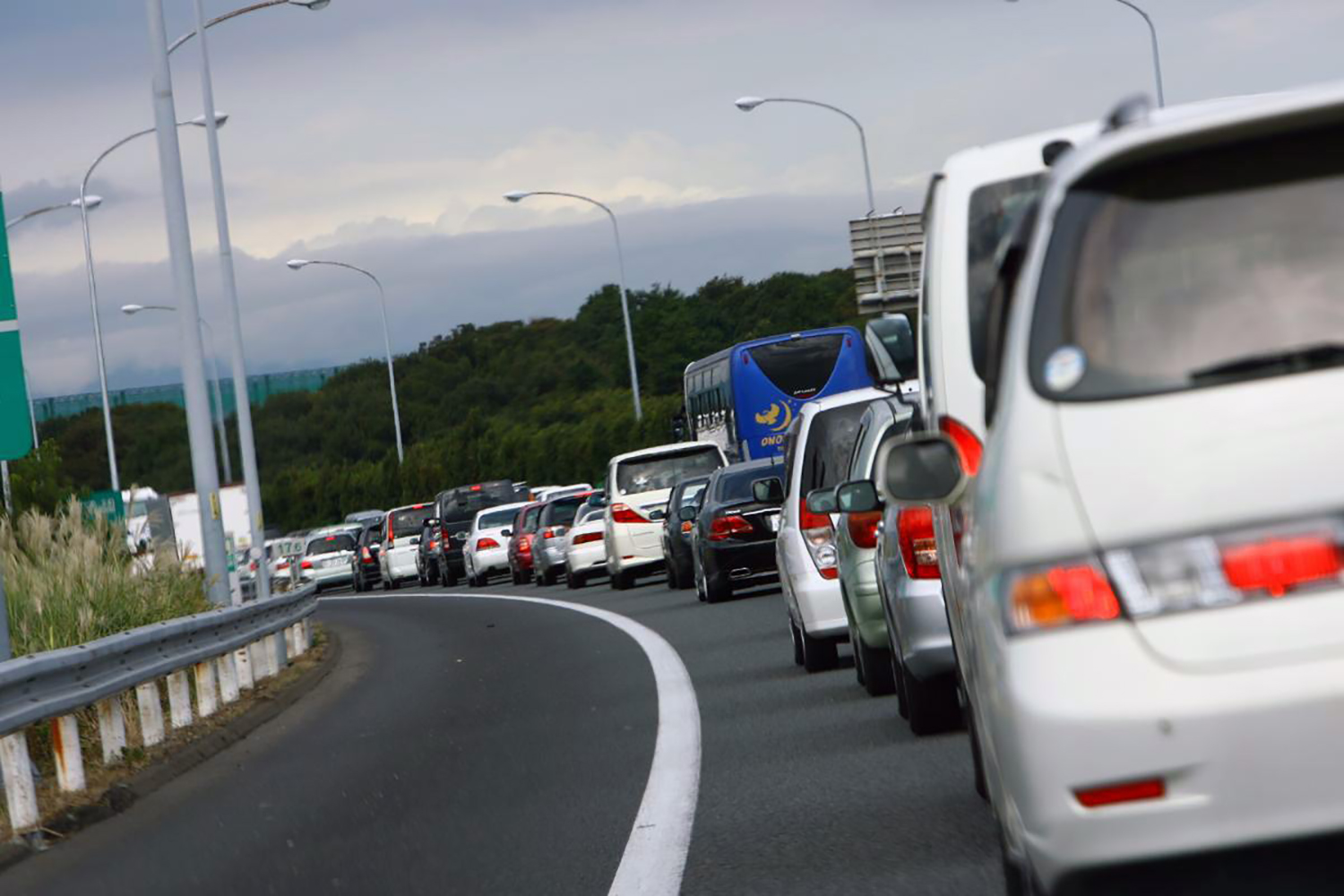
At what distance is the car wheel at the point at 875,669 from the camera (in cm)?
1164

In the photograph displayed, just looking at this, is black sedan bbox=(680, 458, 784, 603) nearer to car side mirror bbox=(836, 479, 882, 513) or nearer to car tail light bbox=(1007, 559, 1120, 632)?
car side mirror bbox=(836, 479, 882, 513)

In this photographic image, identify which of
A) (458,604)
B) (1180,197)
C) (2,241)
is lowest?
(458,604)

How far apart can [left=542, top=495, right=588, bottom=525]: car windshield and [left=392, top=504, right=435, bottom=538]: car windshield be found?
15.5 meters

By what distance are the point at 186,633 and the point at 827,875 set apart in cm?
873

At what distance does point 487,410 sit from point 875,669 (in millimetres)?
131068

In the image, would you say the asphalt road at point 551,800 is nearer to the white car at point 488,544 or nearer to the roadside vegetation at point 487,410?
the white car at point 488,544

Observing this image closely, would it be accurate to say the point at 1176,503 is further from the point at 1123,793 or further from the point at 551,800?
the point at 551,800

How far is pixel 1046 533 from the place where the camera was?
4078mm

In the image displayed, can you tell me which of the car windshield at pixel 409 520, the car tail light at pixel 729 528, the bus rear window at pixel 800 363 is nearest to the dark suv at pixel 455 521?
the car windshield at pixel 409 520

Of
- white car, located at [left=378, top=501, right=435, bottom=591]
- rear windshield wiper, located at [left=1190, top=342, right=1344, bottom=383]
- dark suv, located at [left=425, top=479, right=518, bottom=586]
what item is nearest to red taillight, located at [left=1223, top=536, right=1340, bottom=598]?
rear windshield wiper, located at [left=1190, top=342, right=1344, bottom=383]

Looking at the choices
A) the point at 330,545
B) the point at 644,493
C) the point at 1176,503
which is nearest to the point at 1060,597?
the point at 1176,503

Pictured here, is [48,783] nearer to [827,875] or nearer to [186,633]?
[186,633]

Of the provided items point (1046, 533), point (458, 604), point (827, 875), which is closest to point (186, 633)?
point (827, 875)

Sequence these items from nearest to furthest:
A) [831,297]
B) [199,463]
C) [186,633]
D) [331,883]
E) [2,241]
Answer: [331,883]
[2,241]
[186,633]
[199,463]
[831,297]
